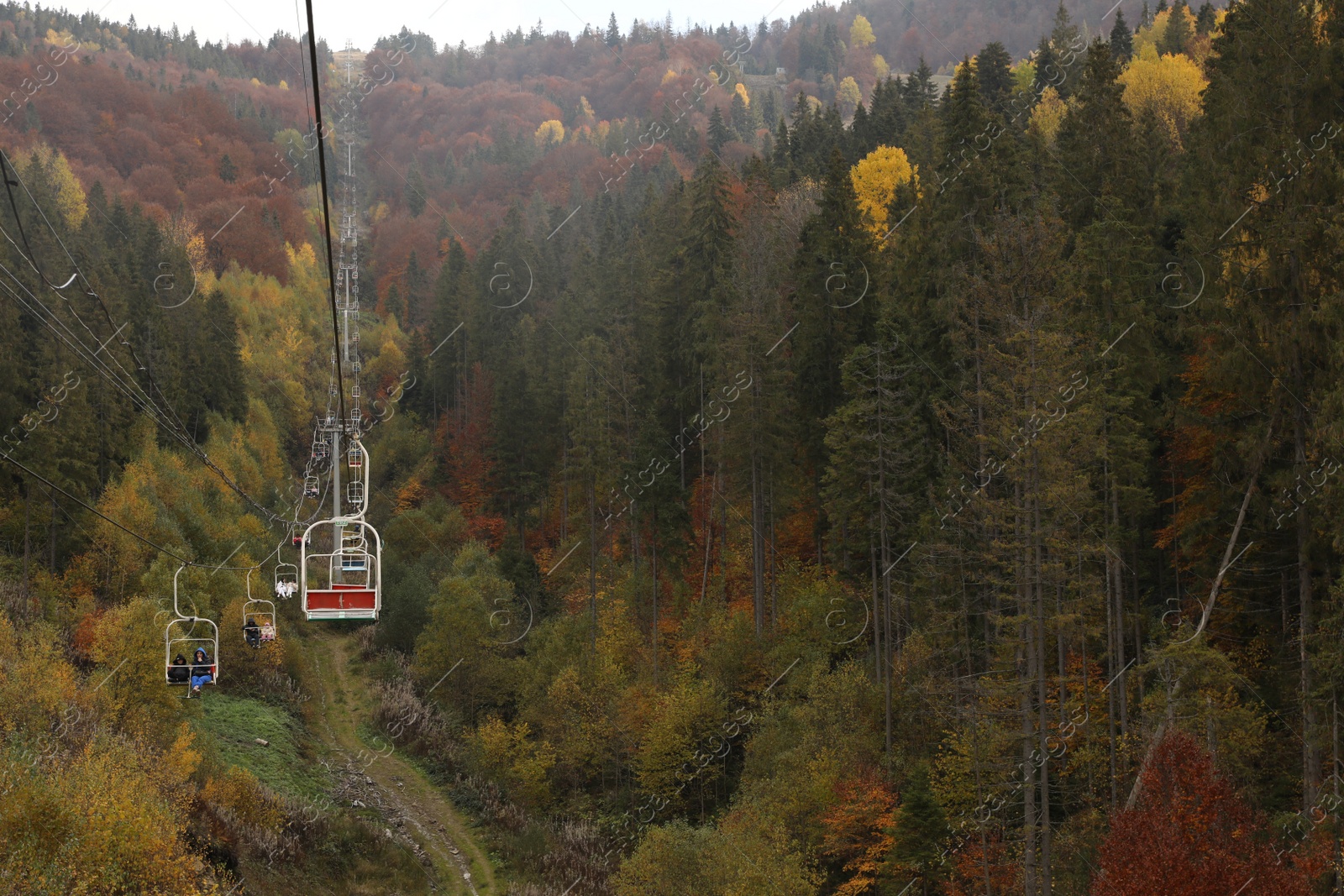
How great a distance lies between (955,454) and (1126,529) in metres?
5.96

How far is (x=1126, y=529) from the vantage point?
3578 cm

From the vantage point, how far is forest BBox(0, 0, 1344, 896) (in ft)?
89.9

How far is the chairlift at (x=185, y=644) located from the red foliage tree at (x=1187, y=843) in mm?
20564

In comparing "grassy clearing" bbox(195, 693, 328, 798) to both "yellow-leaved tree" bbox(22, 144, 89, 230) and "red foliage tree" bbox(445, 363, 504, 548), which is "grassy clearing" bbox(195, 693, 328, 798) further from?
"yellow-leaved tree" bbox(22, 144, 89, 230)

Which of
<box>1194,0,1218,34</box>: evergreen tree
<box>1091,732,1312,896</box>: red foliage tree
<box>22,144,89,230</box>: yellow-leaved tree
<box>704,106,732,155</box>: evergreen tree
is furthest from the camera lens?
<box>704,106,732,155</box>: evergreen tree

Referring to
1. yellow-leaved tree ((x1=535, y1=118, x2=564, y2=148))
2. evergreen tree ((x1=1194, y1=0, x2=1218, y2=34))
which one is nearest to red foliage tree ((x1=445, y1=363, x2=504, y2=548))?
evergreen tree ((x1=1194, y1=0, x2=1218, y2=34))

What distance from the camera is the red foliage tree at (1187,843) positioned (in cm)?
2364

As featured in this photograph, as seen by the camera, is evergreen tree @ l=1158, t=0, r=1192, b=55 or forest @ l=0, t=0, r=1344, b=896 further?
evergreen tree @ l=1158, t=0, r=1192, b=55

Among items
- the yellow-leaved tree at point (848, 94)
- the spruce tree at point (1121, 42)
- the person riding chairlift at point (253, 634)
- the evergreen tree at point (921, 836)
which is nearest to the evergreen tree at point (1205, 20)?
the spruce tree at point (1121, 42)

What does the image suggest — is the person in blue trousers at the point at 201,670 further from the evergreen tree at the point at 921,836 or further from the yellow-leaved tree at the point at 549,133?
the yellow-leaved tree at the point at 549,133

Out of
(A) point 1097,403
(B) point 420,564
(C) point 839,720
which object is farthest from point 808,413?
(B) point 420,564

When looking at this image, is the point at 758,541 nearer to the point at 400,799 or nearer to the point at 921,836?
the point at 921,836

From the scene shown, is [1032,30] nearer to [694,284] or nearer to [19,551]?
[694,284]

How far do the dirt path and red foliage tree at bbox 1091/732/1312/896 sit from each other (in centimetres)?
2638
